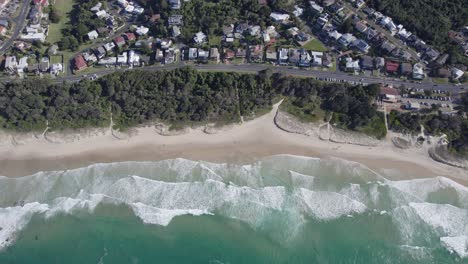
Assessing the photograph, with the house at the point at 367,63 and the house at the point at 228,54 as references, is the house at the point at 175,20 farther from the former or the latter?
the house at the point at 367,63

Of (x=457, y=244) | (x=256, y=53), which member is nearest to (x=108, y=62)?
(x=256, y=53)

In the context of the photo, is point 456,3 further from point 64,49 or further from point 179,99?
point 64,49

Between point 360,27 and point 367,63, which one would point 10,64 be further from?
point 360,27

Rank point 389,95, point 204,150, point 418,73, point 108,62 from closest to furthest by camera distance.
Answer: point 204,150 → point 389,95 → point 418,73 → point 108,62

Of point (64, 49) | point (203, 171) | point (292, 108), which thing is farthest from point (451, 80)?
point (64, 49)

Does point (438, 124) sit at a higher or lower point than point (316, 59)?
lower

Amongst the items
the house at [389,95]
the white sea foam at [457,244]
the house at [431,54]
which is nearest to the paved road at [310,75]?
the house at [389,95]
